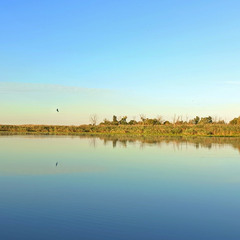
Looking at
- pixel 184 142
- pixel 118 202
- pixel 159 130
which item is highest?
pixel 159 130

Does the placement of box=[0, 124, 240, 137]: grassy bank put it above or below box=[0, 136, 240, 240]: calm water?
above

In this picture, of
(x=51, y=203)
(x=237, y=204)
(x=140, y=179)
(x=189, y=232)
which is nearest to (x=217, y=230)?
(x=189, y=232)

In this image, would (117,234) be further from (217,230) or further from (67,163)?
(67,163)

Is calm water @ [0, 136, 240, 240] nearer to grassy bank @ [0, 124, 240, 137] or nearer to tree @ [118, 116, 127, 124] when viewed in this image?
grassy bank @ [0, 124, 240, 137]

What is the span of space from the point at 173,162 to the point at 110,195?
794cm

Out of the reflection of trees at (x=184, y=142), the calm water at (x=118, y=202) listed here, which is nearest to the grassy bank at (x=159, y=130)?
the reflection of trees at (x=184, y=142)

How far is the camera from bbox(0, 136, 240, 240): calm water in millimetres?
6230

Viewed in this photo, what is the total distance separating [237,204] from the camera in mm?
8531

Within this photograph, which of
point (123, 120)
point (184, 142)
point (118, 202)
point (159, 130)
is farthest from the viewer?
point (123, 120)

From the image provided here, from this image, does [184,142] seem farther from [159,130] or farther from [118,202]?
[118,202]

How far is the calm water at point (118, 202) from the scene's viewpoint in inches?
245

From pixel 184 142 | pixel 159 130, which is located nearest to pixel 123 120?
pixel 159 130

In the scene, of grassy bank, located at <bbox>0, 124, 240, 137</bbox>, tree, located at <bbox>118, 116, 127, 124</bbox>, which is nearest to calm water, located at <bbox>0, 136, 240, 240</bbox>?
grassy bank, located at <bbox>0, 124, 240, 137</bbox>

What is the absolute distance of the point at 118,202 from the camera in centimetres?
830
